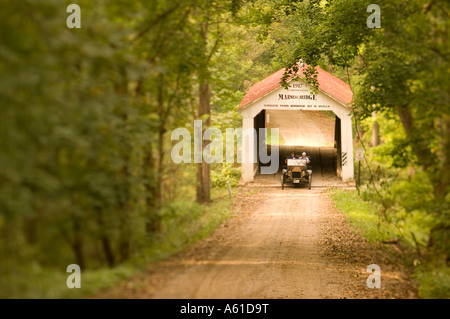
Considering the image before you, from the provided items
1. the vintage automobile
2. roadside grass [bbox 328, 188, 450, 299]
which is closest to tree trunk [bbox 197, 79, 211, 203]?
roadside grass [bbox 328, 188, 450, 299]

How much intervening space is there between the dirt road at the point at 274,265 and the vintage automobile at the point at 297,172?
6.94 meters

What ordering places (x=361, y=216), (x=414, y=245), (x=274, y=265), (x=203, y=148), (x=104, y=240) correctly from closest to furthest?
(x=104, y=240)
(x=203, y=148)
(x=414, y=245)
(x=274, y=265)
(x=361, y=216)

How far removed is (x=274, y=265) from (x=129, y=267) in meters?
4.58

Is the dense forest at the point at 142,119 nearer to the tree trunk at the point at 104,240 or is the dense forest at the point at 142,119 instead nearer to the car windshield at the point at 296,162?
the tree trunk at the point at 104,240

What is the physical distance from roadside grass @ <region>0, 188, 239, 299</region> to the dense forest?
1.0 inches

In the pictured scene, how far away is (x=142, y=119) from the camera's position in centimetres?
738

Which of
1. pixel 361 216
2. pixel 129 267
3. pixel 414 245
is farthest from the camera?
pixel 361 216

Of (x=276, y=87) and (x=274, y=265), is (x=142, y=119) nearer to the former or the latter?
(x=274, y=265)

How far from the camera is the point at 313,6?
13555mm

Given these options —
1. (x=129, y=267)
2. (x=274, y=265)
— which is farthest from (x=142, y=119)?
(x=274, y=265)
